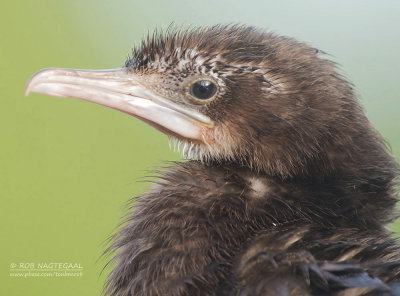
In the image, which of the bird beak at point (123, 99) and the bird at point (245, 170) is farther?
the bird beak at point (123, 99)

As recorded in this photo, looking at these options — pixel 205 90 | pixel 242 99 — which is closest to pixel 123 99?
pixel 205 90

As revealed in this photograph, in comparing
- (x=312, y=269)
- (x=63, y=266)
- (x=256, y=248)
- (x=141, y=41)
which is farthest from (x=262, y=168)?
(x=63, y=266)

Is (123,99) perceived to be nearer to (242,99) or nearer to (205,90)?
(205,90)

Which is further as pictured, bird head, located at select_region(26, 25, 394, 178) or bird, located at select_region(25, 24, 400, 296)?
bird head, located at select_region(26, 25, 394, 178)

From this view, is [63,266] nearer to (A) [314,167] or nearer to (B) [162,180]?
(B) [162,180]

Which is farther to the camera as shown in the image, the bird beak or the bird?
the bird beak
